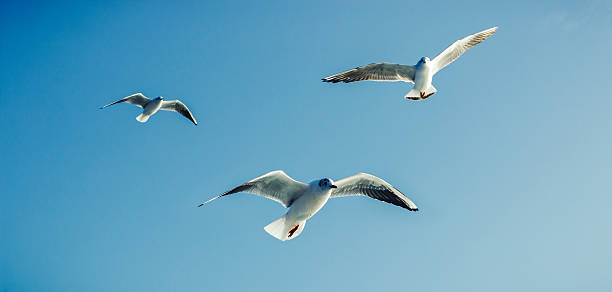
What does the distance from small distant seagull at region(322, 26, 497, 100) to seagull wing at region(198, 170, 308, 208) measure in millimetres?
4001

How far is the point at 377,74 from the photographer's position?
505 inches

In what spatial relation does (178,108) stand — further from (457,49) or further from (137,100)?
(457,49)

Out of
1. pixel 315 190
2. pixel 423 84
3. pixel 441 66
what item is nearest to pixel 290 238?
pixel 315 190

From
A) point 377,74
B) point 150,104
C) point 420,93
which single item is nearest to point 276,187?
point 377,74

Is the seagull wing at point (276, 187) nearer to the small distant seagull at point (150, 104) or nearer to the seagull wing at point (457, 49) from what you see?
the seagull wing at point (457, 49)

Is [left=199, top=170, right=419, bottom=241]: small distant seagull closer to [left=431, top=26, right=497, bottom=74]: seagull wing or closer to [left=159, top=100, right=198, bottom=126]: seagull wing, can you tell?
[left=431, top=26, right=497, bottom=74]: seagull wing

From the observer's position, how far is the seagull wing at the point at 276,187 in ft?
29.7

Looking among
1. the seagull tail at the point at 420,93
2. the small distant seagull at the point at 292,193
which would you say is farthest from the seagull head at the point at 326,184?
the seagull tail at the point at 420,93

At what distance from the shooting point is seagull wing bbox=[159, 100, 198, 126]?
16906 mm

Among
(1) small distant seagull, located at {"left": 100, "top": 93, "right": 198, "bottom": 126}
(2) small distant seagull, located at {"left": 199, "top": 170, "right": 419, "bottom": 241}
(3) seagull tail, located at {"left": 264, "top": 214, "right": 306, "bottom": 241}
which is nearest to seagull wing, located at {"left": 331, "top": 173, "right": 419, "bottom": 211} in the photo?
(2) small distant seagull, located at {"left": 199, "top": 170, "right": 419, "bottom": 241}

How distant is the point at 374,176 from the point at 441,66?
4.86 meters

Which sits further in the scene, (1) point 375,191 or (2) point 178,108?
(2) point 178,108

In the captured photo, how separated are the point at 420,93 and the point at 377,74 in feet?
4.01

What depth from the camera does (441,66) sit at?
13.1 m
